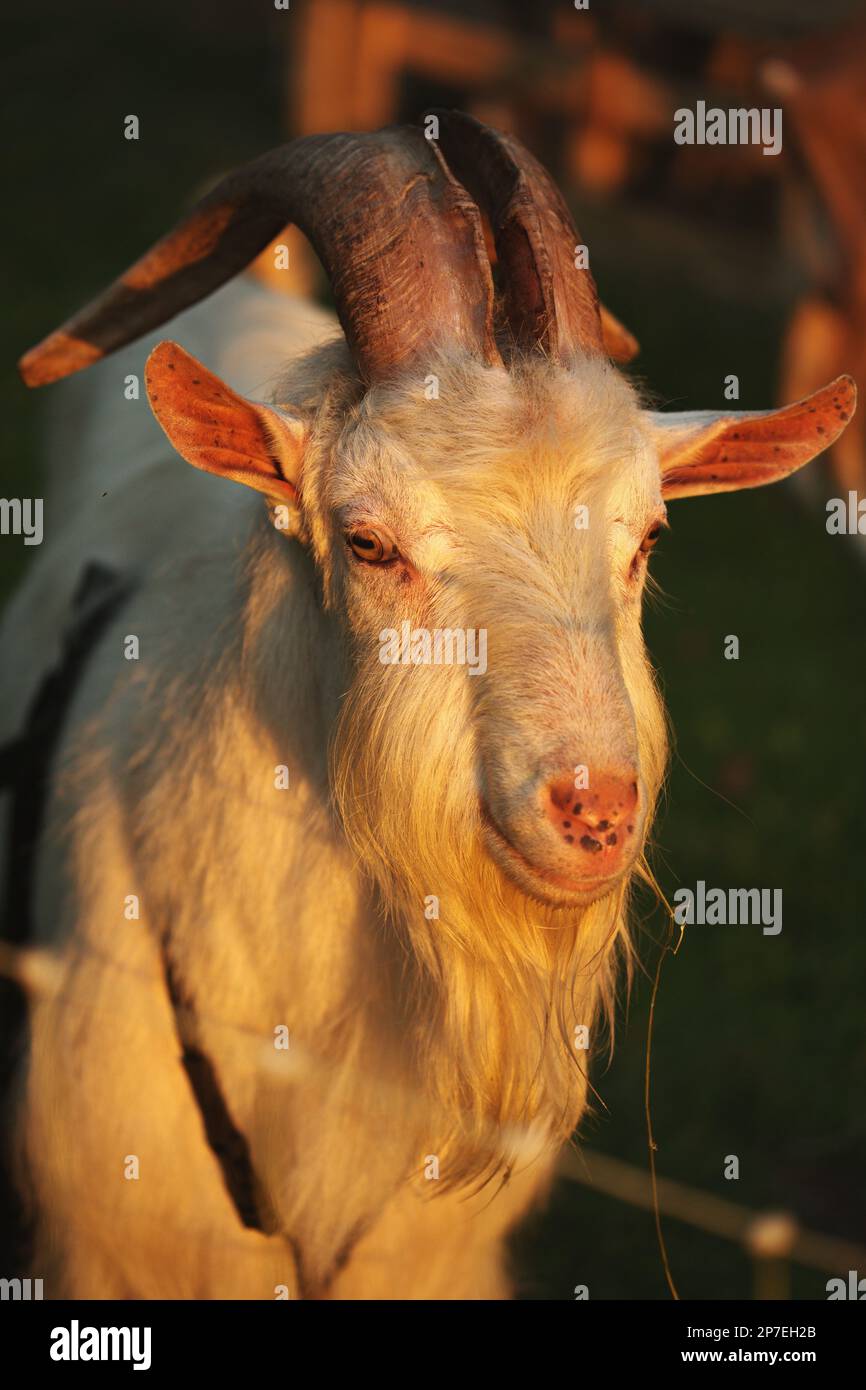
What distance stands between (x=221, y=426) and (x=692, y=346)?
8.02 metres

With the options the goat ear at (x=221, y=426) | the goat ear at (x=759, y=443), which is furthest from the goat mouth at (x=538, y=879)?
the goat ear at (x=759, y=443)

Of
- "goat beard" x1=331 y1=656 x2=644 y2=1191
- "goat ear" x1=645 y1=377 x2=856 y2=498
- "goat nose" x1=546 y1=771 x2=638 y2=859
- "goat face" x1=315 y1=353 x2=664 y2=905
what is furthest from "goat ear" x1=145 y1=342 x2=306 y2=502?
"goat nose" x1=546 y1=771 x2=638 y2=859

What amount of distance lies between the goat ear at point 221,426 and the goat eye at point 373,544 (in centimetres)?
26

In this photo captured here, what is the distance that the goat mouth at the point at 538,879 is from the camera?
2.44 m

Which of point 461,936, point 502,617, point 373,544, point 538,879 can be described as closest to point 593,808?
point 538,879

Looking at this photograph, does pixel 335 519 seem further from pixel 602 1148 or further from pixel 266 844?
pixel 602 1148

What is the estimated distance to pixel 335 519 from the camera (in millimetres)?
2705

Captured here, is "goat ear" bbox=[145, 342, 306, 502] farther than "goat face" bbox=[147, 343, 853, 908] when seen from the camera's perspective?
Yes

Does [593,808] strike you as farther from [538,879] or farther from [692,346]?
[692,346]

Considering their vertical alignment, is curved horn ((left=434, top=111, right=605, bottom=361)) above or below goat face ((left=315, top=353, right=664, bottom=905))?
above

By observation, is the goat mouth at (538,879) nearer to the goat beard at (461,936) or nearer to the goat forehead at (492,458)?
the goat beard at (461,936)

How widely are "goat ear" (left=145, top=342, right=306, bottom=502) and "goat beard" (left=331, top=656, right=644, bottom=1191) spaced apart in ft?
1.42

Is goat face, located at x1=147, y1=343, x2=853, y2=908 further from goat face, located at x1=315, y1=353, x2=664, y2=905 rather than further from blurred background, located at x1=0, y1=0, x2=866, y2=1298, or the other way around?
blurred background, located at x1=0, y1=0, x2=866, y2=1298

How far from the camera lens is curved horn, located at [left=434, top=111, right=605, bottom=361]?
Answer: 268 centimetres
